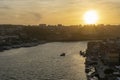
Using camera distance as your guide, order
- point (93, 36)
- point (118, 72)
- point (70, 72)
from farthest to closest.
A: point (93, 36) < point (70, 72) < point (118, 72)

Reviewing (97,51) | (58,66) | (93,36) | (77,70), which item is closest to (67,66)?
(58,66)

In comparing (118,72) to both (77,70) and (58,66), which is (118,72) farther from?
(58,66)

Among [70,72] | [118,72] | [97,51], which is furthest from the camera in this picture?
[97,51]

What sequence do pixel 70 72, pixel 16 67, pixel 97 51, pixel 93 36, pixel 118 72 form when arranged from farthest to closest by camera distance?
pixel 93 36 → pixel 97 51 → pixel 16 67 → pixel 70 72 → pixel 118 72

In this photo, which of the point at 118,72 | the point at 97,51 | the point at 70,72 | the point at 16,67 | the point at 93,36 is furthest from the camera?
the point at 93,36

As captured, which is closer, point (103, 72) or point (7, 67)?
point (103, 72)

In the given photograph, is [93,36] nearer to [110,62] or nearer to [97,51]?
[97,51]

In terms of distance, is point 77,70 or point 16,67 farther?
point 16,67

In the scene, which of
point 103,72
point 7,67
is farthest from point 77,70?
point 7,67
